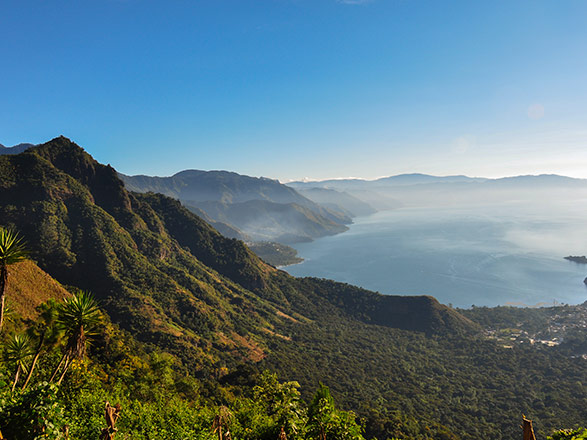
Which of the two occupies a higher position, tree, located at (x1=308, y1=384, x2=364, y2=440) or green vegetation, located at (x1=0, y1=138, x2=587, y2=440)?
tree, located at (x1=308, y1=384, x2=364, y2=440)

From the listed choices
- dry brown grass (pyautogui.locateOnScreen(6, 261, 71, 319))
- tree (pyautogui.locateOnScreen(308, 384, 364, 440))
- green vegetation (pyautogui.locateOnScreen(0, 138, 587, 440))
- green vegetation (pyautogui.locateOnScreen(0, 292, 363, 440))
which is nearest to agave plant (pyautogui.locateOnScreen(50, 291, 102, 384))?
green vegetation (pyautogui.locateOnScreen(0, 292, 363, 440))

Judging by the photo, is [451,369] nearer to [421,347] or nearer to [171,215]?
[421,347]

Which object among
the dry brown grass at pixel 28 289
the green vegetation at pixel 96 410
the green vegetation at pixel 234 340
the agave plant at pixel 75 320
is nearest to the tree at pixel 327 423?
the green vegetation at pixel 96 410

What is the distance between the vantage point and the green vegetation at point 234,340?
1898 inches

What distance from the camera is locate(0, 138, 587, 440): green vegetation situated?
4822cm

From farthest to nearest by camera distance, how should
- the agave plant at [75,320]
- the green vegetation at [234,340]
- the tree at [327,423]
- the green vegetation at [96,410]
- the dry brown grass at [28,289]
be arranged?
the green vegetation at [234,340] → the dry brown grass at [28,289] → the agave plant at [75,320] → the tree at [327,423] → the green vegetation at [96,410]

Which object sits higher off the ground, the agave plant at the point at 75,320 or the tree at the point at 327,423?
the agave plant at the point at 75,320

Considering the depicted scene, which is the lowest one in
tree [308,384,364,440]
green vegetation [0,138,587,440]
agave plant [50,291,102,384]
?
green vegetation [0,138,587,440]

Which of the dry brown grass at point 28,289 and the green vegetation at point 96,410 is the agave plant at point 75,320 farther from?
the dry brown grass at point 28,289

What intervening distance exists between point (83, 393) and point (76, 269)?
70.4m

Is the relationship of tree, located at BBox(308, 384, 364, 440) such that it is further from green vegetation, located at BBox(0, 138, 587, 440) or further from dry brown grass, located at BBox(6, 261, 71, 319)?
dry brown grass, located at BBox(6, 261, 71, 319)

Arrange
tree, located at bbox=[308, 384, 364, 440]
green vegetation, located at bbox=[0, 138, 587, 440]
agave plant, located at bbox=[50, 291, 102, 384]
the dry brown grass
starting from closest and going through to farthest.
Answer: tree, located at bbox=[308, 384, 364, 440] → agave plant, located at bbox=[50, 291, 102, 384] → the dry brown grass → green vegetation, located at bbox=[0, 138, 587, 440]

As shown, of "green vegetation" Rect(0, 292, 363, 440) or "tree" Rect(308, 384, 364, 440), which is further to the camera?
"tree" Rect(308, 384, 364, 440)

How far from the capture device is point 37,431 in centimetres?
820
